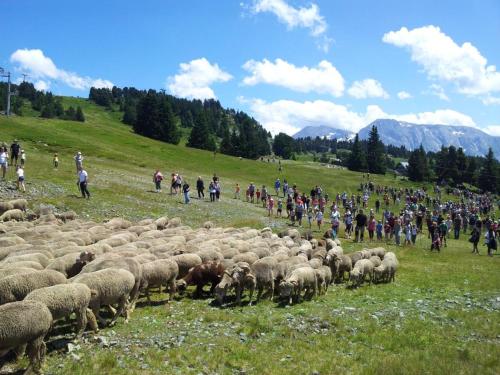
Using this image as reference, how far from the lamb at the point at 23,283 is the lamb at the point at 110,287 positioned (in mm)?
769

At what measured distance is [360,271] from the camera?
2448 cm

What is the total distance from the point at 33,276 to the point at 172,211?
29.7m

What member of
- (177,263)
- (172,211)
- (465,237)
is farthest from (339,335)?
(465,237)

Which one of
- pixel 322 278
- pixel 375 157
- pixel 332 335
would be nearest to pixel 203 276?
pixel 322 278

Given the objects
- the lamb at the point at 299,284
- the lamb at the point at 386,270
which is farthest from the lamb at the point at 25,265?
the lamb at the point at 386,270

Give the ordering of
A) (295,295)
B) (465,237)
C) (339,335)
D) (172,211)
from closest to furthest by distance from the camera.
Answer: (339,335) < (295,295) < (172,211) < (465,237)

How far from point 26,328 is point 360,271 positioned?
17.4 meters

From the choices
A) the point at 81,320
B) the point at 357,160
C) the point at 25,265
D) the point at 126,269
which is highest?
the point at 357,160

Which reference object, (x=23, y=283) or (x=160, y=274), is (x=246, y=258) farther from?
(x=23, y=283)

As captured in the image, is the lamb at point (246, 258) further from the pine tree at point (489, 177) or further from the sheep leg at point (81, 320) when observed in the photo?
the pine tree at point (489, 177)

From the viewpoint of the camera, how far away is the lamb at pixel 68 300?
12.7 meters

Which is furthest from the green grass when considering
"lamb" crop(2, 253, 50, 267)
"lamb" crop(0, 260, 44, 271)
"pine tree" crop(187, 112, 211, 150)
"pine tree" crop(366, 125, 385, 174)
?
"pine tree" crop(187, 112, 211, 150)

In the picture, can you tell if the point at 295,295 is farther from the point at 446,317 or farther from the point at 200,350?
the point at 200,350

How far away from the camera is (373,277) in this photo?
25766 mm
